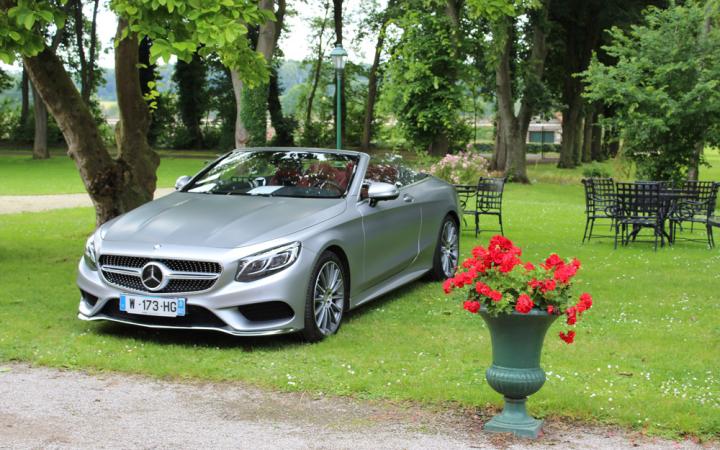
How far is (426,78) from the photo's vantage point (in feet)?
92.8

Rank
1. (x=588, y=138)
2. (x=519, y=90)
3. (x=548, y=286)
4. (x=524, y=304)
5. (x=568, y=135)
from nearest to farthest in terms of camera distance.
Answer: (x=524, y=304), (x=548, y=286), (x=519, y=90), (x=568, y=135), (x=588, y=138)

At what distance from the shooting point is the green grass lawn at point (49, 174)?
2883 cm

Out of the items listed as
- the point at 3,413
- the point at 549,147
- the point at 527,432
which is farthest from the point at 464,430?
the point at 549,147

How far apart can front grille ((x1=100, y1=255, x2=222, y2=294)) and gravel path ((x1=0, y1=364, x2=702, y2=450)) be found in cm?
99

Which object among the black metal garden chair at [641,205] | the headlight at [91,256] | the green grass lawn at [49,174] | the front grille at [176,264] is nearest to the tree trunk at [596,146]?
the green grass lawn at [49,174]

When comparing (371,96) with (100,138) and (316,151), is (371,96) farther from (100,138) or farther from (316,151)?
(316,151)

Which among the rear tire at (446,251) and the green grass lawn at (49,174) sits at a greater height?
the rear tire at (446,251)

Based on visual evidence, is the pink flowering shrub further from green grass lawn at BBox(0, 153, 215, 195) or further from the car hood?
green grass lawn at BBox(0, 153, 215, 195)

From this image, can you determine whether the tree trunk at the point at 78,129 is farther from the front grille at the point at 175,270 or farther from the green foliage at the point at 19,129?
the green foliage at the point at 19,129

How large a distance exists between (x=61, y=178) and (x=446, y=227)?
25819 mm

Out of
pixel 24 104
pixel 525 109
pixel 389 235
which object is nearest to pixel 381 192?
pixel 389 235

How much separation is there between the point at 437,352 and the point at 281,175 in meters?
2.62

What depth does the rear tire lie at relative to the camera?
11078mm

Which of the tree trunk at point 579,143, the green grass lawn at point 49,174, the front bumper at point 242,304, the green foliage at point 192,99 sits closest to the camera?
the front bumper at point 242,304
